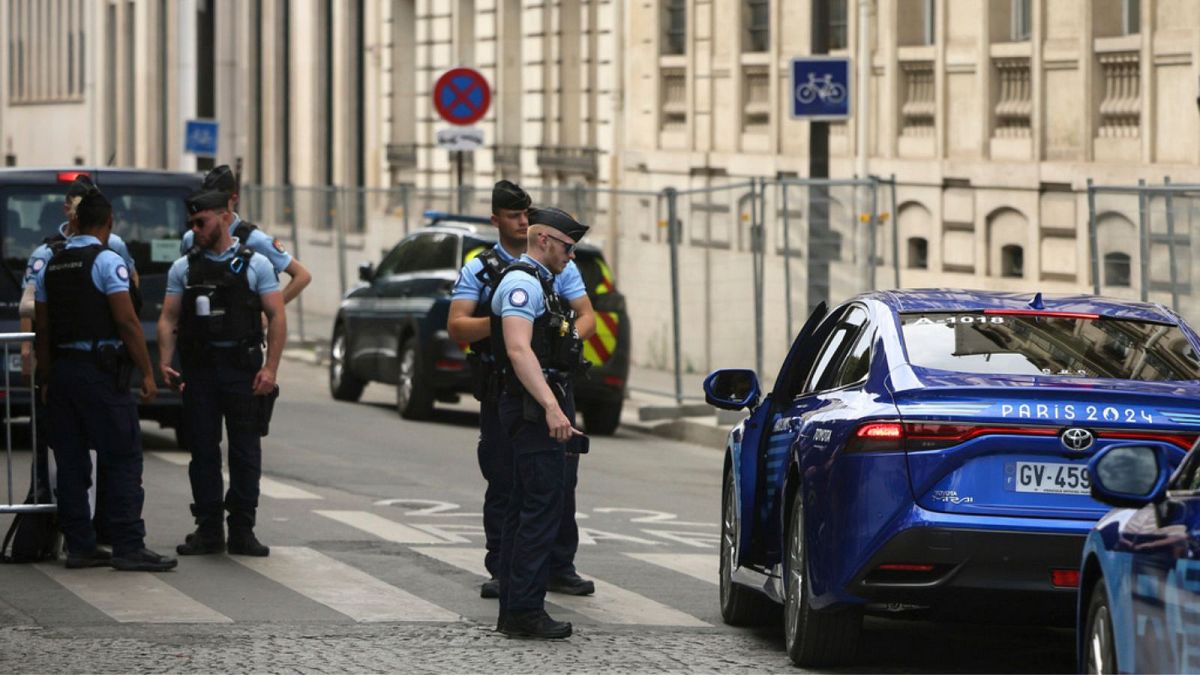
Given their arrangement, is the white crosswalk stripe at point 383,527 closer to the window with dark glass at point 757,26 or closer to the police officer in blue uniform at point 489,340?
the police officer in blue uniform at point 489,340

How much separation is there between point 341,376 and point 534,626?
14.7m

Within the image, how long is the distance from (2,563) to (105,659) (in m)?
3.04

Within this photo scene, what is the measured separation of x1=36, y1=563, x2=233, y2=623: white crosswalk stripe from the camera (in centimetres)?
1034

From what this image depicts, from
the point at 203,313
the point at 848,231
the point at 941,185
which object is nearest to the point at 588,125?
the point at 941,185

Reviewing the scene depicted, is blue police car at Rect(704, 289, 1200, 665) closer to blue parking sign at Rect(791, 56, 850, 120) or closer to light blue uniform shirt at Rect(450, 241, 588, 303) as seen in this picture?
light blue uniform shirt at Rect(450, 241, 588, 303)

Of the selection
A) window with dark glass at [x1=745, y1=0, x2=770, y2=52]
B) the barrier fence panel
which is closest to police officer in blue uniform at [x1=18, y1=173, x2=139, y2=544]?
the barrier fence panel

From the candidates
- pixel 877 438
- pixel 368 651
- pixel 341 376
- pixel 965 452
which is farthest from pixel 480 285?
pixel 341 376

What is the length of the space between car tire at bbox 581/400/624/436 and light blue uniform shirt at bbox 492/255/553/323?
11833 millimetres

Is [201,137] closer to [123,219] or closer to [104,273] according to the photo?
[123,219]

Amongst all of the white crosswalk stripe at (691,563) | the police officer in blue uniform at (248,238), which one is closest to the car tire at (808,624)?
the white crosswalk stripe at (691,563)

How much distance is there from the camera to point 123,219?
712 inches

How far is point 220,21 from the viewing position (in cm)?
5216

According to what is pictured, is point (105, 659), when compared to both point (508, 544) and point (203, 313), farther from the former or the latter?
point (203, 313)

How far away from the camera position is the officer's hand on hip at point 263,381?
480 inches
